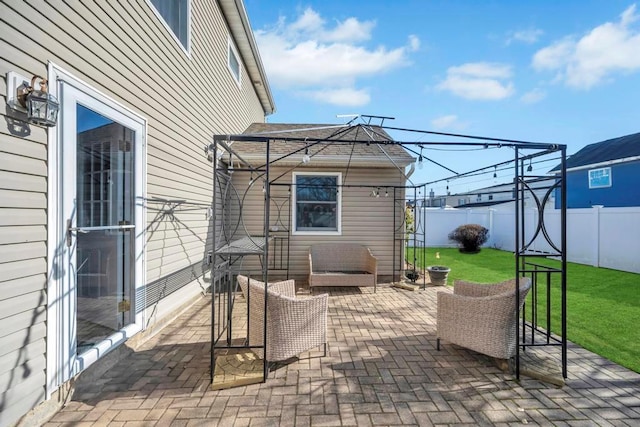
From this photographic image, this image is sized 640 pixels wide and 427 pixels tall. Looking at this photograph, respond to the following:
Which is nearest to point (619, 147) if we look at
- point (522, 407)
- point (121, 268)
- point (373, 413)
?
point (522, 407)

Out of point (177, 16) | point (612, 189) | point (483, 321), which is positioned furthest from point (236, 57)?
point (612, 189)

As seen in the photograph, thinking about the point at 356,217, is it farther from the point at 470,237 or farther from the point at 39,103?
the point at 470,237

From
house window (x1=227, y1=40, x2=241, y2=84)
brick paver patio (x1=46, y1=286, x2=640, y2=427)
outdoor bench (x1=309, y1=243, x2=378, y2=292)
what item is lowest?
brick paver patio (x1=46, y1=286, x2=640, y2=427)

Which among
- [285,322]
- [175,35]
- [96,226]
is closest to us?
[96,226]

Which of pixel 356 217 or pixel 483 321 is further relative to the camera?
pixel 356 217

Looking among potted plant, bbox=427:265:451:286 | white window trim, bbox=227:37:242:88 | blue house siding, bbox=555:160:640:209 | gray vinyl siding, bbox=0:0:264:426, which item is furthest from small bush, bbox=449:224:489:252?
gray vinyl siding, bbox=0:0:264:426

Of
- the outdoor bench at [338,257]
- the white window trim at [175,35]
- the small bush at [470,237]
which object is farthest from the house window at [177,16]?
the small bush at [470,237]

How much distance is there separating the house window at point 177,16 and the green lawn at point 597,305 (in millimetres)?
6770

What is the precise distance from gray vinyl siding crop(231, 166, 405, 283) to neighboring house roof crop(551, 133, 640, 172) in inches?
351

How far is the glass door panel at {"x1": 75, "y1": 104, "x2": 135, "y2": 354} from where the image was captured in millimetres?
2789

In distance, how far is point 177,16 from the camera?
4652mm

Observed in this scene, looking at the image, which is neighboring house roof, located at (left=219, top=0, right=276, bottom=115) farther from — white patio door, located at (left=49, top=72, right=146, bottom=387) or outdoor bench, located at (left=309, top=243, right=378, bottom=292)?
outdoor bench, located at (left=309, top=243, right=378, bottom=292)

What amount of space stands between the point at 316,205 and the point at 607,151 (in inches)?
601

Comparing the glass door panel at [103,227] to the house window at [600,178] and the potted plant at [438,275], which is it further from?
the house window at [600,178]
